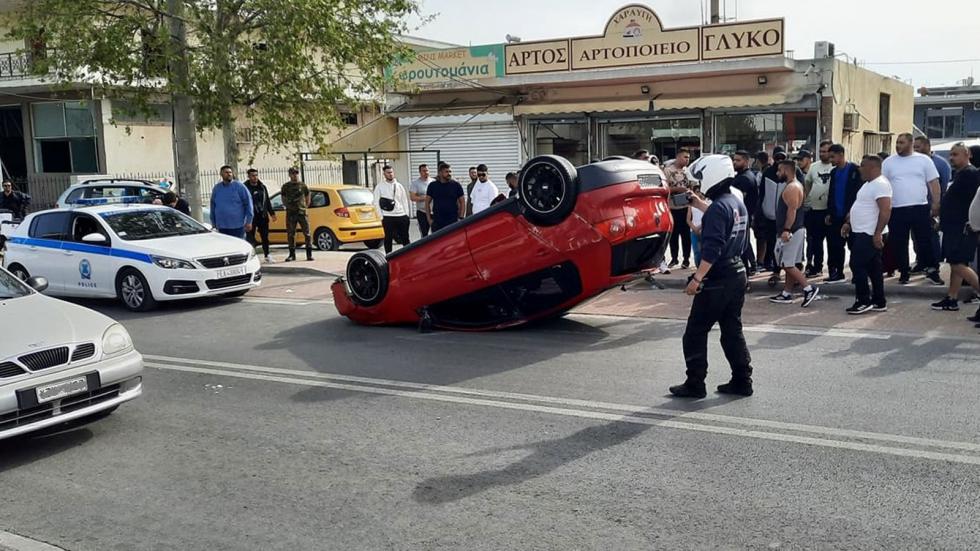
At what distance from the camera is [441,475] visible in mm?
5168

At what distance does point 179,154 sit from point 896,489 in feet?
49.1

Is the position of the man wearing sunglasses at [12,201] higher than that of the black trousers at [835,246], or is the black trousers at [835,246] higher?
the man wearing sunglasses at [12,201]

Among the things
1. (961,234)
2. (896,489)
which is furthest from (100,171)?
(896,489)

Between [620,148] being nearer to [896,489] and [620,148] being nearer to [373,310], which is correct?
[373,310]

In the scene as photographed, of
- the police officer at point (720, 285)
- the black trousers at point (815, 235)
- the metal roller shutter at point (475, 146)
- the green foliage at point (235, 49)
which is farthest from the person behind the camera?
the metal roller shutter at point (475, 146)

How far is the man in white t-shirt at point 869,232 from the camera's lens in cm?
935

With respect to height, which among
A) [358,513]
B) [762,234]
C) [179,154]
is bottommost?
[358,513]

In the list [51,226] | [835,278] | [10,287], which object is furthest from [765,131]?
[10,287]

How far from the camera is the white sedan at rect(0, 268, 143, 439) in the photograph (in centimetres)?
550

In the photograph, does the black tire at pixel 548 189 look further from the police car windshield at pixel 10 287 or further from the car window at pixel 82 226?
the car window at pixel 82 226

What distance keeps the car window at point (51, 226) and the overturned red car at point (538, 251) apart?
5347 millimetres

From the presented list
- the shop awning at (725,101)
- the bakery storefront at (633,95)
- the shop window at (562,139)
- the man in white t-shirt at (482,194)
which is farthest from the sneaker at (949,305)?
the shop window at (562,139)

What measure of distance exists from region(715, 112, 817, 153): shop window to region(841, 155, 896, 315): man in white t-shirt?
44.7ft

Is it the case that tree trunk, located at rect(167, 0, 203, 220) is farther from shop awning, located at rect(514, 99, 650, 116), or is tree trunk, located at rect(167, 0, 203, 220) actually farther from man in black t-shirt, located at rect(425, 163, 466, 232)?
shop awning, located at rect(514, 99, 650, 116)
